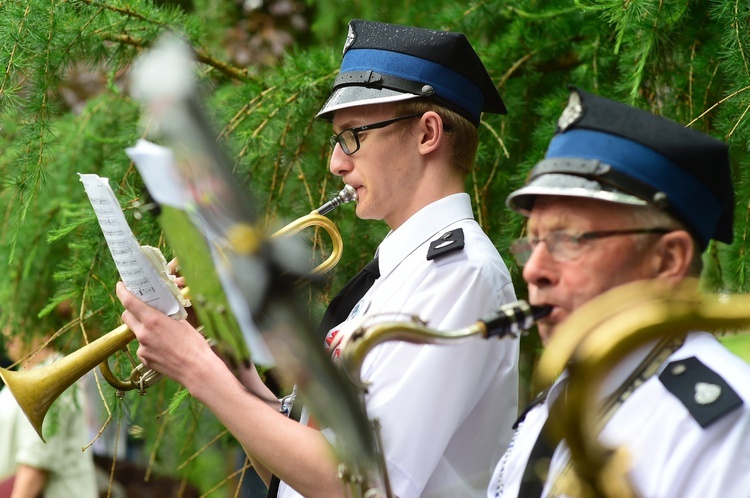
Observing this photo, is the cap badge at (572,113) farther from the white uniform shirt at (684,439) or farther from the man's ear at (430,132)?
the man's ear at (430,132)

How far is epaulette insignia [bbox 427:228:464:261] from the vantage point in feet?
7.83

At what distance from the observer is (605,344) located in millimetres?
1364

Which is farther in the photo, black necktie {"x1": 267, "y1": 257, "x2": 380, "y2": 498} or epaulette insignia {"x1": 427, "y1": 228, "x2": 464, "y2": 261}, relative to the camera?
black necktie {"x1": 267, "y1": 257, "x2": 380, "y2": 498}

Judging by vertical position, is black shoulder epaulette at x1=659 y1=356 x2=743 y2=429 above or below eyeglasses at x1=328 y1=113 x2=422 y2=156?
below

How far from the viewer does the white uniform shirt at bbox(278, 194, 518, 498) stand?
218 cm

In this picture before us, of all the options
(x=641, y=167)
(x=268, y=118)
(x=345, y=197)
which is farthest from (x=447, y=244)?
(x=268, y=118)

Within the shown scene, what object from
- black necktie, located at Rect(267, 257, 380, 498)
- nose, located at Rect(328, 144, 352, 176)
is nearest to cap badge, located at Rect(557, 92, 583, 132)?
nose, located at Rect(328, 144, 352, 176)

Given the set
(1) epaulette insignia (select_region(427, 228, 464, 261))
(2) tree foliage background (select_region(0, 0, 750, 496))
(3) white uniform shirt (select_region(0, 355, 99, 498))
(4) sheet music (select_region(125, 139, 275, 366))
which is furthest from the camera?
(3) white uniform shirt (select_region(0, 355, 99, 498))

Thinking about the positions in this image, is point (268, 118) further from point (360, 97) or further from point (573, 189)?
point (573, 189)

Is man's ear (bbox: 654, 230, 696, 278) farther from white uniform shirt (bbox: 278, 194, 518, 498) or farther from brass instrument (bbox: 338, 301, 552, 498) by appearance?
white uniform shirt (bbox: 278, 194, 518, 498)

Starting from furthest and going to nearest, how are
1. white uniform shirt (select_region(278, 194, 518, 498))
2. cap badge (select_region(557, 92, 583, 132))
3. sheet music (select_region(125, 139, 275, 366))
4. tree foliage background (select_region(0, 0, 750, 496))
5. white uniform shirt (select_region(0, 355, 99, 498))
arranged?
1. white uniform shirt (select_region(0, 355, 99, 498))
2. tree foliage background (select_region(0, 0, 750, 496))
3. white uniform shirt (select_region(278, 194, 518, 498))
4. cap badge (select_region(557, 92, 583, 132))
5. sheet music (select_region(125, 139, 275, 366))

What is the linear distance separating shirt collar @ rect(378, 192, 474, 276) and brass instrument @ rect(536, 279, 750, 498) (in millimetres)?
1055

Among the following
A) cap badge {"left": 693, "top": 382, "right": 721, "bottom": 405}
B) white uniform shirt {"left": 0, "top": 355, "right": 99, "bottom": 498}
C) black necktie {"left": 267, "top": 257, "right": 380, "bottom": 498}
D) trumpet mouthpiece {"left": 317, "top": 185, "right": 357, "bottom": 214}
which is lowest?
white uniform shirt {"left": 0, "top": 355, "right": 99, "bottom": 498}

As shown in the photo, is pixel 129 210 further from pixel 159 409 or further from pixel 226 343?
pixel 226 343
